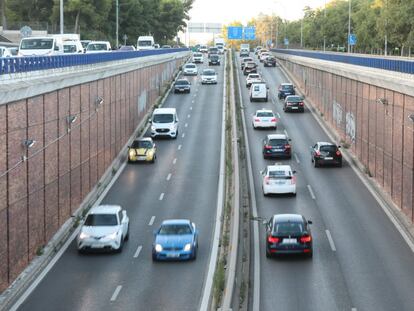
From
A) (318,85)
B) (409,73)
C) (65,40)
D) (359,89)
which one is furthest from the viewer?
(318,85)

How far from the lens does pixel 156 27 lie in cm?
17712

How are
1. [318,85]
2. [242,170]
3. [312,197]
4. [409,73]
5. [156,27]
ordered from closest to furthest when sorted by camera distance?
[409,73], [312,197], [242,170], [318,85], [156,27]

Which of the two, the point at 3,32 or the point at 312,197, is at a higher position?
the point at 3,32

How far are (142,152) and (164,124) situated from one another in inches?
341

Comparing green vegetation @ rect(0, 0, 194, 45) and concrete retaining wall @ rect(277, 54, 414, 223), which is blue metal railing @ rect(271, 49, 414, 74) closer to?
concrete retaining wall @ rect(277, 54, 414, 223)

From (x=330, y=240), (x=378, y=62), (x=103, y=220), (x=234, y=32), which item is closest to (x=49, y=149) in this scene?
(x=103, y=220)

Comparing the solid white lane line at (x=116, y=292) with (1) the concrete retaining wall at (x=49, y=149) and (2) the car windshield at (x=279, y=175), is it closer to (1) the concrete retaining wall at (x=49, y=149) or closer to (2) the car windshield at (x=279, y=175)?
(1) the concrete retaining wall at (x=49, y=149)

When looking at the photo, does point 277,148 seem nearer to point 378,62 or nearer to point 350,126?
point 350,126

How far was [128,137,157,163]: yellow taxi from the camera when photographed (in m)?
50.7

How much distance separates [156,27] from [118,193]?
138m

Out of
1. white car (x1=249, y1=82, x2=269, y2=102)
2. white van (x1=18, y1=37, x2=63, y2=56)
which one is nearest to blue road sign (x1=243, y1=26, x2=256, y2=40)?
white car (x1=249, y1=82, x2=269, y2=102)

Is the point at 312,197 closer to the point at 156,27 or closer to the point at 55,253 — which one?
the point at 55,253

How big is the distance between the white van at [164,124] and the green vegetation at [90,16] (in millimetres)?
42697

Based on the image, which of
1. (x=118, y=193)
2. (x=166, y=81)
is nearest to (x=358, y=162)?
(x=118, y=193)
